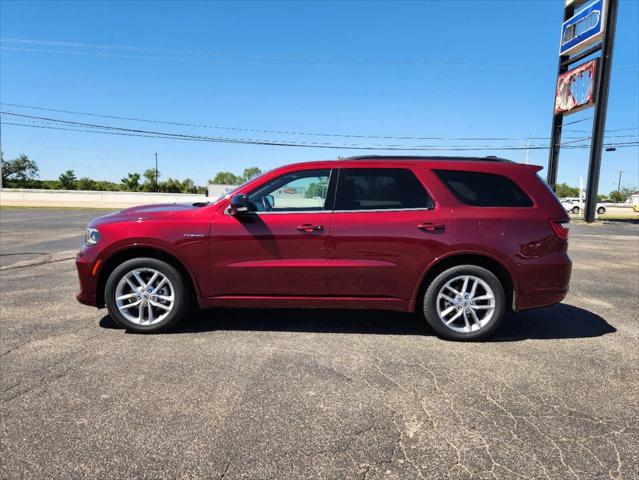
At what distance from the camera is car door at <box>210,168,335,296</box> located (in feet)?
13.7

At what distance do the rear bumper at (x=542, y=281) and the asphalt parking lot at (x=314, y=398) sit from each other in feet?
1.38

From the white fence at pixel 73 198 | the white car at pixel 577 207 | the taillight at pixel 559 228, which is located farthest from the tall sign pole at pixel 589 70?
the white fence at pixel 73 198

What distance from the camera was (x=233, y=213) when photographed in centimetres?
424

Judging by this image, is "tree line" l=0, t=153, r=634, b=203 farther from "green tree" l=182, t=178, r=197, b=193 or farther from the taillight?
the taillight

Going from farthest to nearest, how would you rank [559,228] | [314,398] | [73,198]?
[73,198], [559,228], [314,398]

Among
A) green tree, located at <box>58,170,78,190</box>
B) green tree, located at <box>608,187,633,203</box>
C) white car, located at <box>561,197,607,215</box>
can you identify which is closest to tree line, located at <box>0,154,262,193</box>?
green tree, located at <box>58,170,78,190</box>

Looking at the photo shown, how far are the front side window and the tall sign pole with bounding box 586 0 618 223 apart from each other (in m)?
29.5

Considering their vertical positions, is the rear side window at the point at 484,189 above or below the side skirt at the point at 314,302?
above

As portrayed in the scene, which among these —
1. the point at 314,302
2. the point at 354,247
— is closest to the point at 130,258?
the point at 314,302

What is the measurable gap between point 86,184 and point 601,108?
2966 inches

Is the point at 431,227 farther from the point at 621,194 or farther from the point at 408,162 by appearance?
the point at 621,194

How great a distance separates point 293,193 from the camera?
435 centimetres

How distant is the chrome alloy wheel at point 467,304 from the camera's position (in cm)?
420

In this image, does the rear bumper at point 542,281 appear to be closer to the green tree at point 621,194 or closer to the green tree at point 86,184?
the green tree at point 86,184
